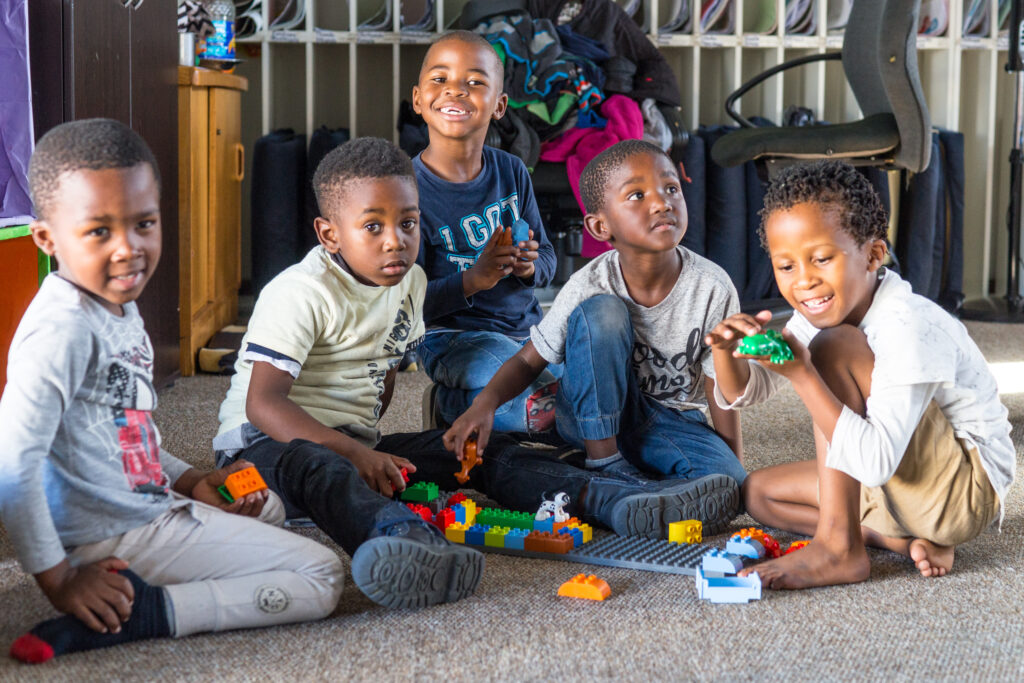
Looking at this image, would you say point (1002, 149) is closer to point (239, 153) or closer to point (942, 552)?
point (239, 153)

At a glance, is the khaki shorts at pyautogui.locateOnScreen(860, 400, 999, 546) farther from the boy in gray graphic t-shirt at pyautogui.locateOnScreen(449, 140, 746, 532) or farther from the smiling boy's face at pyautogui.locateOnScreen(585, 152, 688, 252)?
the smiling boy's face at pyautogui.locateOnScreen(585, 152, 688, 252)

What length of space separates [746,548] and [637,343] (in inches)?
16.1

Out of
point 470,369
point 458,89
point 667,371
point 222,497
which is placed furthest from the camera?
A: point 458,89

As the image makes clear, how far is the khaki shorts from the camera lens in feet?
3.93

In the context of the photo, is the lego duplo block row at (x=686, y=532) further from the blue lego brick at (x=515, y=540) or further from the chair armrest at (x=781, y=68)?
the chair armrest at (x=781, y=68)

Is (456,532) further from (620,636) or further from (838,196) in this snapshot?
(838,196)

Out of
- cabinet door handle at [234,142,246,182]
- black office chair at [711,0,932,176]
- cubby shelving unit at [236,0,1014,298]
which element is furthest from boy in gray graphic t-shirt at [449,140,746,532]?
cubby shelving unit at [236,0,1014,298]

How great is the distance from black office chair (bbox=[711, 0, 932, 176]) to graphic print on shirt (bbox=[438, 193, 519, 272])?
945mm

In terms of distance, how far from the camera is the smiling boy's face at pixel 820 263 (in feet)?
3.90

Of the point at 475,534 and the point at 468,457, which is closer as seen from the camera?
the point at 475,534

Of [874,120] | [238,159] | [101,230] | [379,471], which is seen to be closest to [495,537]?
[379,471]

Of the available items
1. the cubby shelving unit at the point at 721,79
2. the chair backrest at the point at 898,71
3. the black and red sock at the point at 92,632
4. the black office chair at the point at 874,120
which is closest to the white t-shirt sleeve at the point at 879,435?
the black and red sock at the point at 92,632

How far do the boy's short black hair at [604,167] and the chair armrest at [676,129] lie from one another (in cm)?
152

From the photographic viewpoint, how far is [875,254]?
4.06 ft
